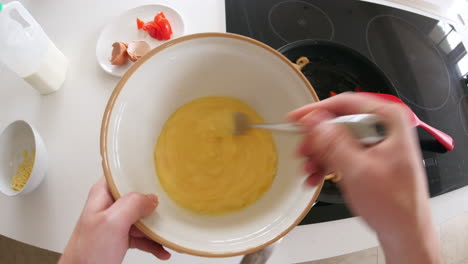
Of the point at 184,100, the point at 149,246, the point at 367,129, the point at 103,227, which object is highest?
the point at 367,129

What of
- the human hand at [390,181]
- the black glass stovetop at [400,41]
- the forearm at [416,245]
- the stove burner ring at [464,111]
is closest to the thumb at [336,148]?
the human hand at [390,181]

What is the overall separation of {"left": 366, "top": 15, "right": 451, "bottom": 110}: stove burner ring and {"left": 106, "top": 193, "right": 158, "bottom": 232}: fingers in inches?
32.1

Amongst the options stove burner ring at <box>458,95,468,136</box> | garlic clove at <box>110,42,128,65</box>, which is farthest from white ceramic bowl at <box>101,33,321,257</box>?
stove burner ring at <box>458,95,468,136</box>

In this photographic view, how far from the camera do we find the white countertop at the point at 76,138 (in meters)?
0.63

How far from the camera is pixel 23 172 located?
0.65m

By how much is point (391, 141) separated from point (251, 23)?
0.62 m

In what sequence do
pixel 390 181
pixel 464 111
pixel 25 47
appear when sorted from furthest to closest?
pixel 464 111 → pixel 25 47 → pixel 390 181

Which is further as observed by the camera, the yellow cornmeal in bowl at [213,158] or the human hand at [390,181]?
the yellow cornmeal in bowl at [213,158]

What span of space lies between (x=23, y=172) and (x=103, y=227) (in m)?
0.35

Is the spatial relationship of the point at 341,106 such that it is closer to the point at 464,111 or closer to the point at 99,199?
the point at 99,199

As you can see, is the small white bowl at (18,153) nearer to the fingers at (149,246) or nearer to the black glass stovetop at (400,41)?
the fingers at (149,246)

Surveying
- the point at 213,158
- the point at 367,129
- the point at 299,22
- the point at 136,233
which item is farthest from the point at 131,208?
the point at 299,22

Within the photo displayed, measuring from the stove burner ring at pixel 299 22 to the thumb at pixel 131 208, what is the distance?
654mm

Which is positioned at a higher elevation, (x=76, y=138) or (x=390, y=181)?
(x=390, y=181)
